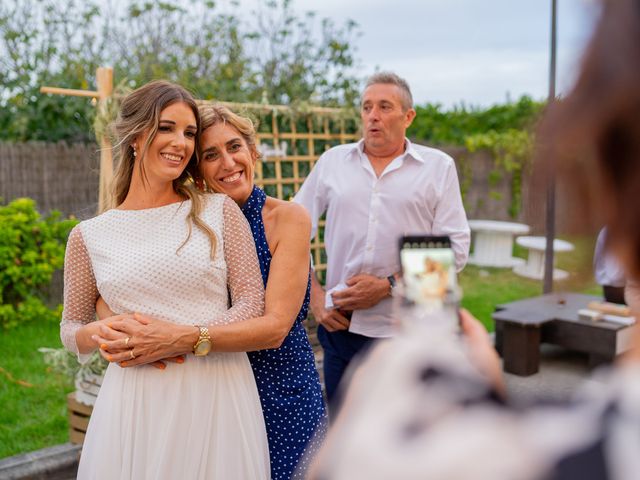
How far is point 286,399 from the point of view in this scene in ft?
7.69

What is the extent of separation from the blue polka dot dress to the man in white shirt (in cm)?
89

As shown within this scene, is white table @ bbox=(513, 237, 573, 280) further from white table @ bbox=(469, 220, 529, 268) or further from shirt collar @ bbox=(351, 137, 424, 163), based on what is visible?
shirt collar @ bbox=(351, 137, 424, 163)

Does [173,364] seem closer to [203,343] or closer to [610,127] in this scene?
[203,343]

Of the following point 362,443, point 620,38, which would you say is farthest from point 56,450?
point 620,38

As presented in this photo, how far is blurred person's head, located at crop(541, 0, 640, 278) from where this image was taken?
1.87 ft

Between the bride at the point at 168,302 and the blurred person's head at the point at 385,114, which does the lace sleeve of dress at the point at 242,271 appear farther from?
the blurred person's head at the point at 385,114

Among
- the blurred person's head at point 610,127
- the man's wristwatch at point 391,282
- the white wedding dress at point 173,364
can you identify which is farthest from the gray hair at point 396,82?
the blurred person's head at point 610,127

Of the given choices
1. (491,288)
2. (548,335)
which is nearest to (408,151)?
(548,335)

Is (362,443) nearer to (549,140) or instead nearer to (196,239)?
(549,140)

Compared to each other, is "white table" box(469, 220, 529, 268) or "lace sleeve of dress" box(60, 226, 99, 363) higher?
"lace sleeve of dress" box(60, 226, 99, 363)

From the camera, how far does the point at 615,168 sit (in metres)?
0.59

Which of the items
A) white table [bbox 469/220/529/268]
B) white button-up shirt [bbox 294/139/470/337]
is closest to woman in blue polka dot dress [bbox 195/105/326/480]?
white button-up shirt [bbox 294/139/470/337]

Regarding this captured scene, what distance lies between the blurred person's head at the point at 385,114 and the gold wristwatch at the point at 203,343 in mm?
1764

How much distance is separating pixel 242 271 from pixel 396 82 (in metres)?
1.79
